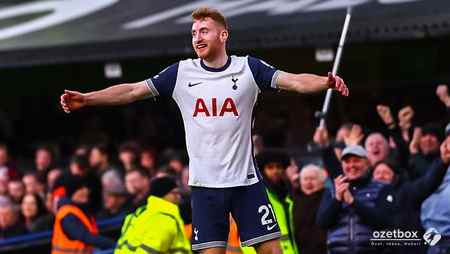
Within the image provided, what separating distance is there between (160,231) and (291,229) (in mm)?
1128

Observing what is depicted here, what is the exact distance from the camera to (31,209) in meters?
11.9

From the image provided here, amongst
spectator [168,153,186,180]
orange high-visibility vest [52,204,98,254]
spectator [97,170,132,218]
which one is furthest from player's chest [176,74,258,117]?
spectator [97,170,132,218]

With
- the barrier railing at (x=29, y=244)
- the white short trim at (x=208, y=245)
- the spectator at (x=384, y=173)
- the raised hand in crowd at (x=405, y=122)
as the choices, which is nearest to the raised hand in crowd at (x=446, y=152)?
the spectator at (x=384, y=173)

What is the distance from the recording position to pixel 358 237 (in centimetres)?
830

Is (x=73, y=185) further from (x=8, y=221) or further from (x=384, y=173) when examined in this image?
(x=384, y=173)

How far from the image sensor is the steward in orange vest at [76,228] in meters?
9.47

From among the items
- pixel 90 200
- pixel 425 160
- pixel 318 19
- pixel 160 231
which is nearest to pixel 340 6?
pixel 318 19

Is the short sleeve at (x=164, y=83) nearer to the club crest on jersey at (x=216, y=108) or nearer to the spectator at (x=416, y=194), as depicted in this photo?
the club crest on jersey at (x=216, y=108)

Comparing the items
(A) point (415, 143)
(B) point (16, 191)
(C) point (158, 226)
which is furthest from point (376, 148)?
(B) point (16, 191)

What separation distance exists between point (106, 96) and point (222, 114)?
2.11 feet

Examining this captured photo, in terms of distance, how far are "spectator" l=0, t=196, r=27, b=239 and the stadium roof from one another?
1787mm

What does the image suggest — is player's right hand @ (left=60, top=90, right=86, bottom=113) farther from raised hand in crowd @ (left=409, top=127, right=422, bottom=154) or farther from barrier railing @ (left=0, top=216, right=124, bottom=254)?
barrier railing @ (left=0, top=216, right=124, bottom=254)

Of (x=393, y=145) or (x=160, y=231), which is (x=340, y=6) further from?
(x=160, y=231)

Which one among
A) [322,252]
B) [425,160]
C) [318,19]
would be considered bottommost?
[322,252]
